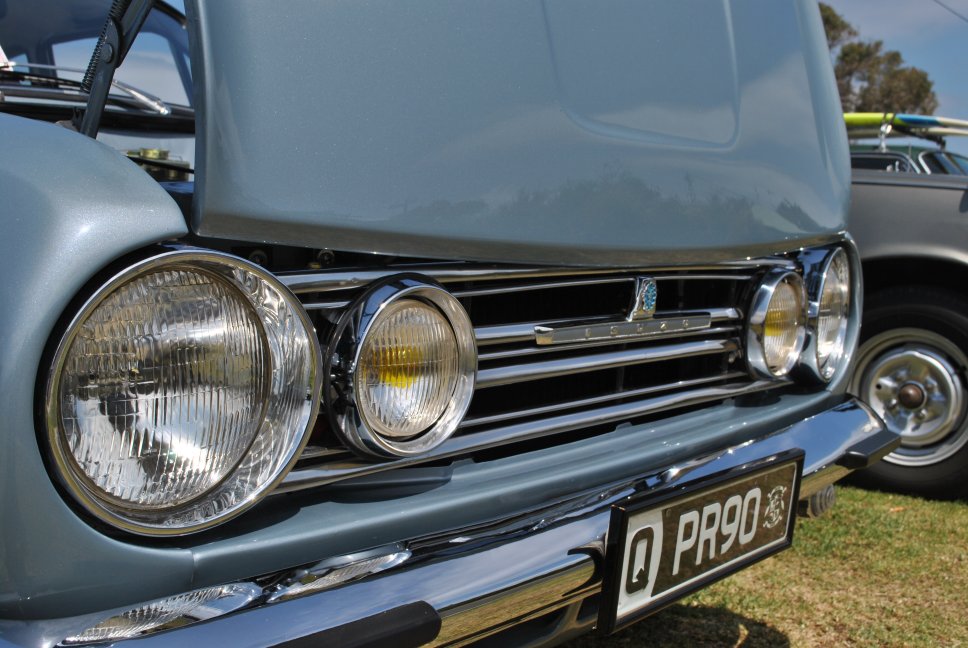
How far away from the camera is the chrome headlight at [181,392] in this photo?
102 centimetres

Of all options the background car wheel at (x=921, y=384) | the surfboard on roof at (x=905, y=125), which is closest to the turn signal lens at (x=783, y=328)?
the background car wheel at (x=921, y=384)

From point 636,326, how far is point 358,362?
673 mm

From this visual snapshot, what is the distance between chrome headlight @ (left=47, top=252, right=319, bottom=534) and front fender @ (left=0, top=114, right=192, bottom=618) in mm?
28

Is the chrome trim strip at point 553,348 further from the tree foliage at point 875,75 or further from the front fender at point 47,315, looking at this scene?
the tree foliage at point 875,75

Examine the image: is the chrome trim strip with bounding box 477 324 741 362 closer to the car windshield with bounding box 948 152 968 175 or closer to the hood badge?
the hood badge

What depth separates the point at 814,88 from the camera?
2.15 m

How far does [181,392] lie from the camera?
1.11 meters

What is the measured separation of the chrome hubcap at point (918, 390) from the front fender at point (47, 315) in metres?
3.36

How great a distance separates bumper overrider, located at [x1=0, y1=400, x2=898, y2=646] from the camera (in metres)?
1.04

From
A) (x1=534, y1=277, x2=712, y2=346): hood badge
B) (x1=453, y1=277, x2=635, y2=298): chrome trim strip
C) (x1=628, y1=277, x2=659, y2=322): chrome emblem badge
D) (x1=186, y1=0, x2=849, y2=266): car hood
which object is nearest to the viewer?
(x1=186, y1=0, x2=849, y2=266): car hood

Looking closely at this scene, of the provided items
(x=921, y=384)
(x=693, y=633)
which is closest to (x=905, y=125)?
(x=921, y=384)

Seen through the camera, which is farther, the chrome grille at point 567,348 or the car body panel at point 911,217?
the car body panel at point 911,217

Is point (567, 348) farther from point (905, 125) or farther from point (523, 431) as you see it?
point (905, 125)

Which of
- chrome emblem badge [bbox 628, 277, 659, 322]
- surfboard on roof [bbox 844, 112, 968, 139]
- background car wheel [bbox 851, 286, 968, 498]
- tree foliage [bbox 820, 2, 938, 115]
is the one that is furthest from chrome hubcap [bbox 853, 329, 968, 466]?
tree foliage [bbox 820, 2, 938, 115]
